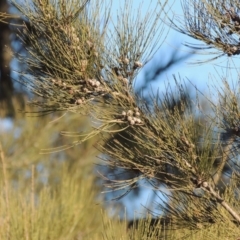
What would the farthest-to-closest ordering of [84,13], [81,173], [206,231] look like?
[81,173], [206,231], [84,13]

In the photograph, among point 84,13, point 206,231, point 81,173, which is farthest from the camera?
point 81,173

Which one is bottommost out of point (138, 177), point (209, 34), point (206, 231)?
point (206, 231)

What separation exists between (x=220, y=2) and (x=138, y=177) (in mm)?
310

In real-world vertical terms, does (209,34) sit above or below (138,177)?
above

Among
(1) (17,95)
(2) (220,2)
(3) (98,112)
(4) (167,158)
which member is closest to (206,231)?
(4) (167,158)

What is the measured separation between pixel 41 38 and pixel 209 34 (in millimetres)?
273

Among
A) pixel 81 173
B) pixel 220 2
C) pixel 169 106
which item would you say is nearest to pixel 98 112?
pixel 169 106

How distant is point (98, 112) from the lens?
1.03 m

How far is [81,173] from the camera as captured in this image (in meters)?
1.74

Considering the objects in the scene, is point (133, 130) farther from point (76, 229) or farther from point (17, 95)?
point (17, 95)

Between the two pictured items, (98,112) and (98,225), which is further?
(98,225)

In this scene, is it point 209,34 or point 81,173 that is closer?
point 209,34

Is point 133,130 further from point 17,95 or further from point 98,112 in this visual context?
point 17,95

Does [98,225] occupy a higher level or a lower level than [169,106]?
lower
